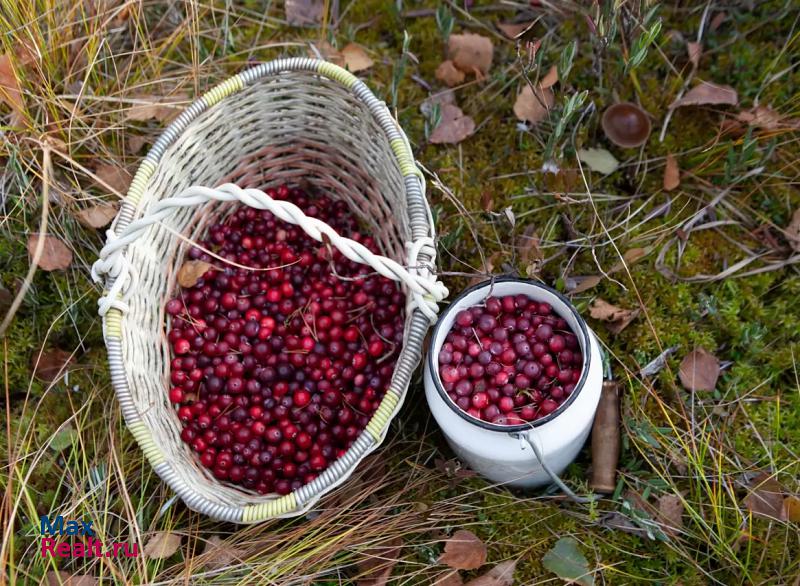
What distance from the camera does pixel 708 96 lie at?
2.59m

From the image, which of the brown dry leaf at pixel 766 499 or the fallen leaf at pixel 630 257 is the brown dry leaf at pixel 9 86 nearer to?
the fallen leaf at pixel 630 257

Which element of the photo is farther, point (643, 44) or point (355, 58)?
point (355, 58)

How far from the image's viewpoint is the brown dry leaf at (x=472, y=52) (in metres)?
2.79

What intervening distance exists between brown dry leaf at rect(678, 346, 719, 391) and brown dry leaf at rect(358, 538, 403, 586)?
1.02 meters

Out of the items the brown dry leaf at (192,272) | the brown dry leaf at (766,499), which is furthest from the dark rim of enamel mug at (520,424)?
the brown dry leaf at (192,272)

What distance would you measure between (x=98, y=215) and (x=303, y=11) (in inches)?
46.2

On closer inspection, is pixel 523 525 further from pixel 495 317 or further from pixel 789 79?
pixel 789 79

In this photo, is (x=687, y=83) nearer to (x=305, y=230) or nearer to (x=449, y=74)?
(x=449, y=74)

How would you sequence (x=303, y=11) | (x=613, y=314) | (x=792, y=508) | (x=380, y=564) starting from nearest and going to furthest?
(x=792, y=508) < (x=380, y=564) < (x=613, y=314) < (x=303, y=11)

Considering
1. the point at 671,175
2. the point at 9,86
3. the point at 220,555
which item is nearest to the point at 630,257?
the point at 671,175

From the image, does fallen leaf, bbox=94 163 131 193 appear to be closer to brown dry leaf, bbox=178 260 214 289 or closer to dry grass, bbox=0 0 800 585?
dry grass, bbox=0 0 800 585

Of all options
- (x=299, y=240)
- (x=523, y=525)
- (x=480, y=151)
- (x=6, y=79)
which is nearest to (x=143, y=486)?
(x=299, y=240)

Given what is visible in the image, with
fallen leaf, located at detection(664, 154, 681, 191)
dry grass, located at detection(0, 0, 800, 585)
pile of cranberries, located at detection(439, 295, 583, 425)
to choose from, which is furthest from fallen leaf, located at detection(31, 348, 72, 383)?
fallen leaf, located at detection(664, 154, 681, 191)

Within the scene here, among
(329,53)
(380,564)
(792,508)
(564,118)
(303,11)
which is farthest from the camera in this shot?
(303,11)
